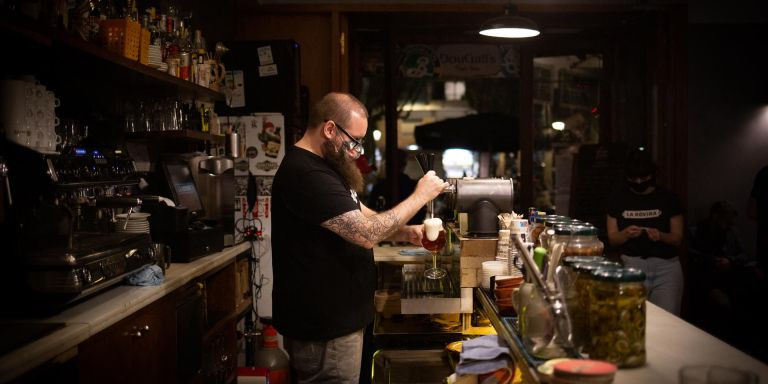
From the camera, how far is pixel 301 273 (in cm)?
268

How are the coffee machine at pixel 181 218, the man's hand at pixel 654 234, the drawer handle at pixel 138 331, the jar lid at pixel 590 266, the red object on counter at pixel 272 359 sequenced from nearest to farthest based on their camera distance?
the jar lid at pixel 590 266 → the drawer handle at pixel 138 331 → the coffee machine at pixel 181 218 → the man's hand at pixel 654 234 → the red object on counter at pixel 272 359

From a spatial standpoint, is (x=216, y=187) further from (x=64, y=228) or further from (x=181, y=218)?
(x=64, y=228)

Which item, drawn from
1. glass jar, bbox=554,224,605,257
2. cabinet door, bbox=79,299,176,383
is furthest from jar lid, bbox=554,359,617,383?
cabinet door, bbox=79,299,176,383

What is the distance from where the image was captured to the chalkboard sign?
6.48 metres

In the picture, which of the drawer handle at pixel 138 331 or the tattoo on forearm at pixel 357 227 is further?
the drawer handle at pixel 138 331

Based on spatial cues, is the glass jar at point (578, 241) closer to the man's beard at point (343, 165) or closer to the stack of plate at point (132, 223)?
the man's beard at point (343, 165)

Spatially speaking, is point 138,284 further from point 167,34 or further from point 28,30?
point 167,34

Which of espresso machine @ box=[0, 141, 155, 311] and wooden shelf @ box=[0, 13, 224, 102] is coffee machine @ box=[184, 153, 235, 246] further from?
espresso machine @ box=[0, 141, 155, 311]

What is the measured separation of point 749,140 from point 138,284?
6.46m

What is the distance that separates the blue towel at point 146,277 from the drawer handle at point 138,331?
0.74ft

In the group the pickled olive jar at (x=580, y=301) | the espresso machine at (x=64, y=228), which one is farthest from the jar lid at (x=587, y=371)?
the espresso machine at (x=64, y=228)

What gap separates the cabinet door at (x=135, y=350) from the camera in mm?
2383

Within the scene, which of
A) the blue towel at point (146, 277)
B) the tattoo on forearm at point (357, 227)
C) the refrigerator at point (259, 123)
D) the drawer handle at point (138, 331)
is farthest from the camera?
the refrigerator at point (259, 123)

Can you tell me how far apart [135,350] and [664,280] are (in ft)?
11.3
